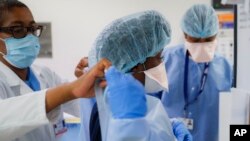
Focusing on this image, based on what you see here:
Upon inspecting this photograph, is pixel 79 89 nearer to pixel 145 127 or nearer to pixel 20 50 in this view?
pixel 145 127

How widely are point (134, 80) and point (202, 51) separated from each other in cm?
118

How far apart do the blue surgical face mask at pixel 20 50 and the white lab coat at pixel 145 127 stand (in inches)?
27.0

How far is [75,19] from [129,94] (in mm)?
2488

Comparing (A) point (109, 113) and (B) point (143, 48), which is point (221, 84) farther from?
(A) point (109, 113)

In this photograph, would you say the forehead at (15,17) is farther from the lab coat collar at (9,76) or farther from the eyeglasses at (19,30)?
the lab coat collar at (9,76)

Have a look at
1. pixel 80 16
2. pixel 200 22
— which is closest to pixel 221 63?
pixel 200 22

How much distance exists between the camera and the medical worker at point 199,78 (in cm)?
193

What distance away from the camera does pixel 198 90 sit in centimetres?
198

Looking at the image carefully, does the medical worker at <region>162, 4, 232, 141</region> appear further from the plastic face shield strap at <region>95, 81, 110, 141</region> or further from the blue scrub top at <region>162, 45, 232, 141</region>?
the plastic face shield strap at <region>95, 81, 110, 141</region>

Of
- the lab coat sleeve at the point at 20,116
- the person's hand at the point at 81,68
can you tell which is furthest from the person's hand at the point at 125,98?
the person's hand at the point at 81,68

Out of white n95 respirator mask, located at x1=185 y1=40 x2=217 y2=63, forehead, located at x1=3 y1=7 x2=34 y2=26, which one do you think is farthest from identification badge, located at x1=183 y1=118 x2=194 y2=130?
forehead, located at x1=3 y1=7 x2=34 y2=26

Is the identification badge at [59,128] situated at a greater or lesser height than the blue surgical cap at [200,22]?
lesser

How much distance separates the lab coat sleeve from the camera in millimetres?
937

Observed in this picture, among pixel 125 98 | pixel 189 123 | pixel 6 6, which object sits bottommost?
pixel 189 123
